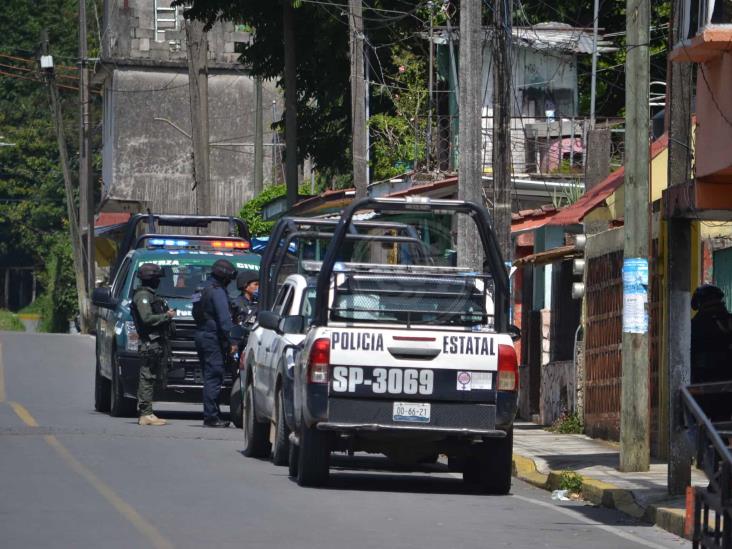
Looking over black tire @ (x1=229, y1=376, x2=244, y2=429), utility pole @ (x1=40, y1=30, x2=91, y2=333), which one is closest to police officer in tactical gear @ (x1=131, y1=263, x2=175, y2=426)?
black tire @ (x1=229, y1=376, x2=244, y2=429)

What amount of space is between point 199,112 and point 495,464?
77.2ft

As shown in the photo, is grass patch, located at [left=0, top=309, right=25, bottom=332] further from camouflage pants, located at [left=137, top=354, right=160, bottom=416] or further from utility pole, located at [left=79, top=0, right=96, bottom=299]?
camouflage pants, located at [left=137, top=354, right=160, bottom=416]

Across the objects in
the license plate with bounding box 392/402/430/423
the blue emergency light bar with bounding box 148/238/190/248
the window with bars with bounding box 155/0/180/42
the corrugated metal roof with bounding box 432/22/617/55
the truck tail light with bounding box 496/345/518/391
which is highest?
the window with bars with bounding box 155/0/180/42

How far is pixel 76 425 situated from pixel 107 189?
38.8 m

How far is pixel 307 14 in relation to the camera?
3088 centimetres

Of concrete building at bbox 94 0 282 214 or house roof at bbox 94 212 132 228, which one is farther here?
house roof at bbox 94 212 132 228

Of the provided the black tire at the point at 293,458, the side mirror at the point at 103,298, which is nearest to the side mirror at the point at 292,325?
the black tire at the point at 293,458

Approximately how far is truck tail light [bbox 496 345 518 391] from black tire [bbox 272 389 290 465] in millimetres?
2256

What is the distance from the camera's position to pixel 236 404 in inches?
766

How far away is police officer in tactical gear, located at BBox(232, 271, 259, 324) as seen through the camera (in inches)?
790

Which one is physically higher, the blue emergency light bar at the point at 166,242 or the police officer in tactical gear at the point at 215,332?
the blue emergency light bar at the point at 166,242

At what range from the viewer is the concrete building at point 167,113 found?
182ft

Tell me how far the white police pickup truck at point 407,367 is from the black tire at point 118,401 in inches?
269

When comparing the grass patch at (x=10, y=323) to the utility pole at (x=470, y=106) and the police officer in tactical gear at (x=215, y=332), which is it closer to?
the police officer in tactical gear at (x=215, y=332)
